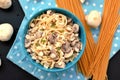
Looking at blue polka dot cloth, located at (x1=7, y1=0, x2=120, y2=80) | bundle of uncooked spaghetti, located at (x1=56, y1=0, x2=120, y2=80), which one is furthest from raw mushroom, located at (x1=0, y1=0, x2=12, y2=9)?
bundle of uncooked spaghetti, located at (x1=56, y1=0, x2=120, y2=80)

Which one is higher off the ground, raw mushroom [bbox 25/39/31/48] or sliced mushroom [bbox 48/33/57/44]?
sliced mushroom [bbox 48/33/57/44]

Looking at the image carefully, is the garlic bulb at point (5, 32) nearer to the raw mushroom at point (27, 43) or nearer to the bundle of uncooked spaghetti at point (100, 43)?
the raw mushroom at point (27, 43)

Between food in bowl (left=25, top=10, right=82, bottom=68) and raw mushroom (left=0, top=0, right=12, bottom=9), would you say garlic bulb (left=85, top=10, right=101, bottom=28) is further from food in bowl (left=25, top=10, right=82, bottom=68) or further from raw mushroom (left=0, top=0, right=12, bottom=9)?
raw mushroom (left=0, top=0, right=12, bottom=9)

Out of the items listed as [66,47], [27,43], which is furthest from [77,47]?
[27,43]

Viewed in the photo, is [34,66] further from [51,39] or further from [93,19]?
[93,19]

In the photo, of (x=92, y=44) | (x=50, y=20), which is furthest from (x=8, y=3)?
(x=92, y=44)

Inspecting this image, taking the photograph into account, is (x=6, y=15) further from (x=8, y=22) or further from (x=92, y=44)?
(x=92, y=44)
